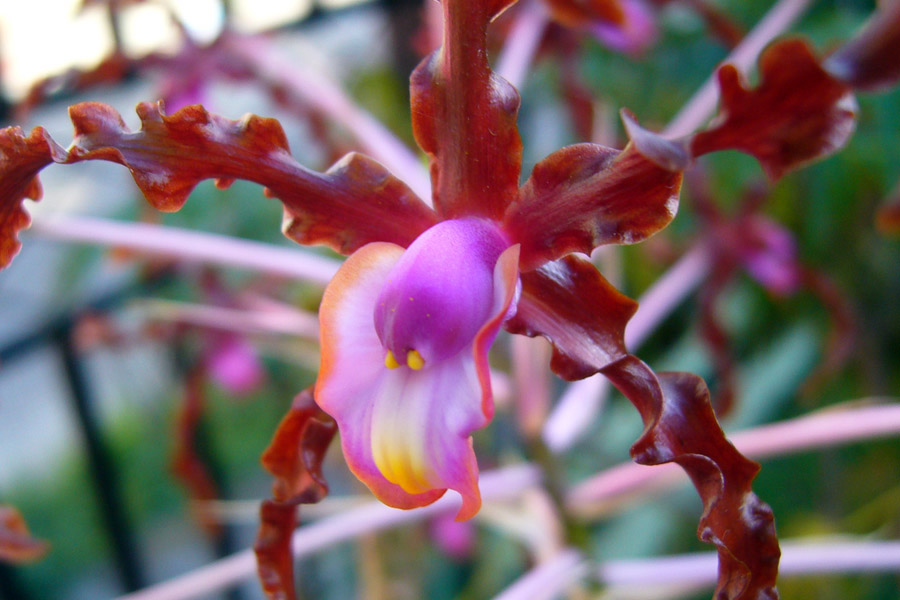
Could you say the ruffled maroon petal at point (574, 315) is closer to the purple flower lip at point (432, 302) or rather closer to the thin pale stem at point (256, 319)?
the purple flower lip at point (432, 302)

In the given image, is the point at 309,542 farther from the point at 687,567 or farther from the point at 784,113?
the point at 784,113

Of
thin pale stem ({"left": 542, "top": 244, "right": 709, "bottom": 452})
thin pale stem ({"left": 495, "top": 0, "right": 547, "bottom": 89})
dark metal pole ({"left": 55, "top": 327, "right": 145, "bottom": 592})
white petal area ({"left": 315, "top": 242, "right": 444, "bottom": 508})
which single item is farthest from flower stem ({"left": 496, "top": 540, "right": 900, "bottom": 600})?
dark metal pole ({"left": 55, "top": 327, "right": 145, "bottom": 592})

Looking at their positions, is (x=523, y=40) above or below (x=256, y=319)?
above

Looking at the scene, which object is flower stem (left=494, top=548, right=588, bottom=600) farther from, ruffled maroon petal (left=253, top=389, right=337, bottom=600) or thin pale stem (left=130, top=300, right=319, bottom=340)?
thin pale stem (left=130, top=300, right=319, bottom=340)

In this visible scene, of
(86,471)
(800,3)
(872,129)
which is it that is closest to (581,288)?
(800,3)

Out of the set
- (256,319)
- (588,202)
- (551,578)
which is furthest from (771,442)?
(256,319)

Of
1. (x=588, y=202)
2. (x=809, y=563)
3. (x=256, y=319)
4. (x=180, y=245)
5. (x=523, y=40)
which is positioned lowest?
(x=809, y=563)

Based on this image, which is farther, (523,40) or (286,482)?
(523,40)
